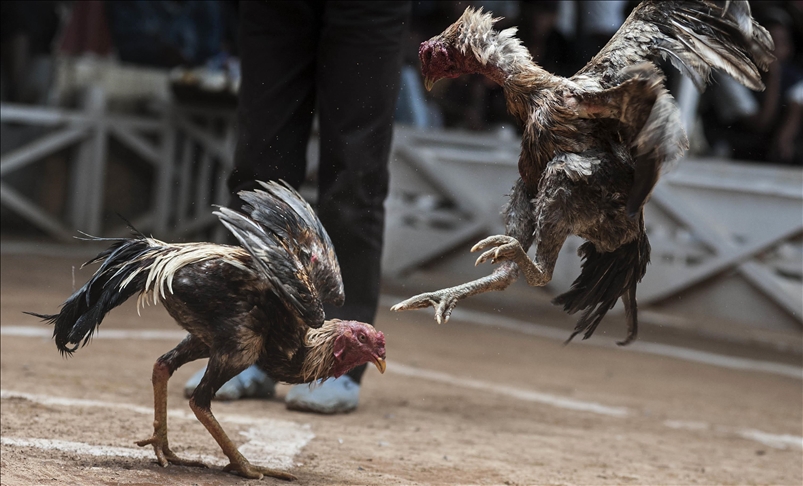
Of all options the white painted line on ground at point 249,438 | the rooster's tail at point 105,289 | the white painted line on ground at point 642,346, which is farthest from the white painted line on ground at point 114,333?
the rooster's tail at point 105,289

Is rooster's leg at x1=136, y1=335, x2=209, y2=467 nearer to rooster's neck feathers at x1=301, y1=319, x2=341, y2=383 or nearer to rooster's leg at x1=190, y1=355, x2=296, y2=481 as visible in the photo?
rooster's leg at x1=190, y1=355, x2=296, y2=481

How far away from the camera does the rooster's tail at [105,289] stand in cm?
249

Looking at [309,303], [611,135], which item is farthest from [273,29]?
[611,135]

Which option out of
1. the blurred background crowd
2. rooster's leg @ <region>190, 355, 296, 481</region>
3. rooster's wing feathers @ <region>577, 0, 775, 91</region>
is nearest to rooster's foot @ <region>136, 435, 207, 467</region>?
rooster's leg @ <region>190, 355, 296, 481</region>

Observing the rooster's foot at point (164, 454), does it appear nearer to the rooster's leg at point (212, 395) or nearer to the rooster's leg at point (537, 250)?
the rooster's leg at point (212, 395)

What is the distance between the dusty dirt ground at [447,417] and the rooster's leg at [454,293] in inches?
33.0

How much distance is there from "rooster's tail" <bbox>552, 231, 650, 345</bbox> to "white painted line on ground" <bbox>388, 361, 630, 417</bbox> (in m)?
2.22

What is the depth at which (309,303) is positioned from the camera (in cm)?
247

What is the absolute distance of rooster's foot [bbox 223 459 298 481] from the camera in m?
2.70

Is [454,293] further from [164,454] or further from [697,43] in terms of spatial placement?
[164,454]

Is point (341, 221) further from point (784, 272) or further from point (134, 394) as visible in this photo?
point (784, 272)

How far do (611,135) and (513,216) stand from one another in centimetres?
33

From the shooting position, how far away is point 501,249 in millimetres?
2199

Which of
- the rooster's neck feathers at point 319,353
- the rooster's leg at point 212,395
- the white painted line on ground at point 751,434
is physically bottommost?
the white painted line on ground at point 751,434
